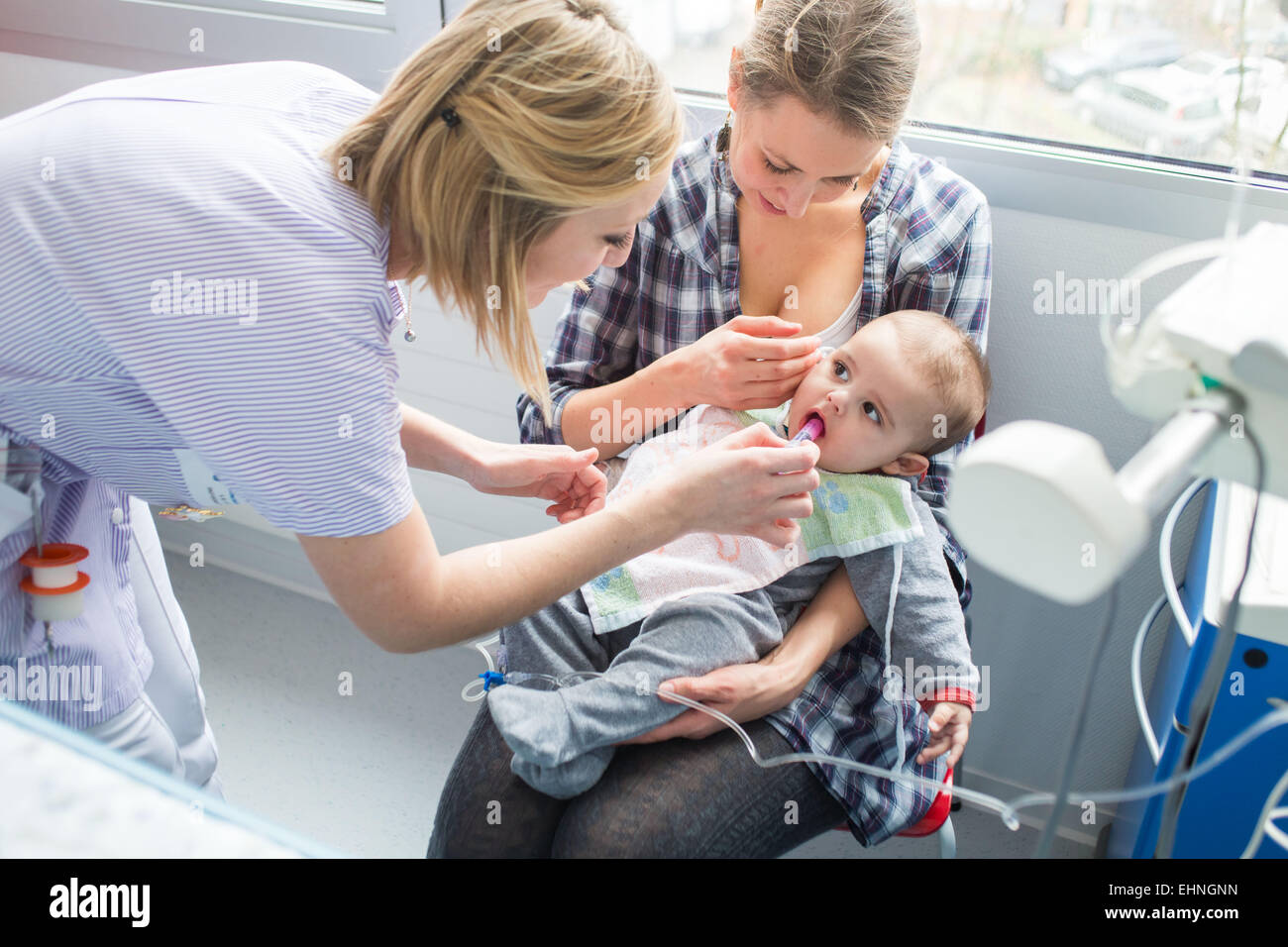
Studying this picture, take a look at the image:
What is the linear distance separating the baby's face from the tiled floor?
0.86 meters

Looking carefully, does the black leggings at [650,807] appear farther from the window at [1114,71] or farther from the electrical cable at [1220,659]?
the window at [1114,71]

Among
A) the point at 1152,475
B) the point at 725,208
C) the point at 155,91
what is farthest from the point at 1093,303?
the point at 155,91

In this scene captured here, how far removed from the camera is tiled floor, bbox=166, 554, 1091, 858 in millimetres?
2051

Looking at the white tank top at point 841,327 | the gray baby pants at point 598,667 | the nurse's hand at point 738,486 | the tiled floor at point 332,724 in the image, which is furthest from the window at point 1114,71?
the tiled floor at point 332,724

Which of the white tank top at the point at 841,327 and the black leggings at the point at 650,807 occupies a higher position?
the white tank top at the point at 841,327

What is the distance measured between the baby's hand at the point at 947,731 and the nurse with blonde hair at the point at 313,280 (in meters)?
0.41

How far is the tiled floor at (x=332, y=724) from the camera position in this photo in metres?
2.05

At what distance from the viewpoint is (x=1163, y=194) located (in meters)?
1.62

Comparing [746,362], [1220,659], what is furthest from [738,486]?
[1220,659]

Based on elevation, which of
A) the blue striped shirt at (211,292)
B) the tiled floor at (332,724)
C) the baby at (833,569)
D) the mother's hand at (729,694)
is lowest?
the tiled floor at (332,724)

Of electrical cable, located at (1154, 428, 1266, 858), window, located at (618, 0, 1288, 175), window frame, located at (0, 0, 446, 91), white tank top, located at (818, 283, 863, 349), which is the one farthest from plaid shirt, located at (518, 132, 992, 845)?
window frame, located at (0, 0, 446, 91)

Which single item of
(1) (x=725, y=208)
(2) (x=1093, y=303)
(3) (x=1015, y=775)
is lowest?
(3) (x=1015, y=775)

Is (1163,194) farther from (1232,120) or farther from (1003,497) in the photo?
(1003,497)
